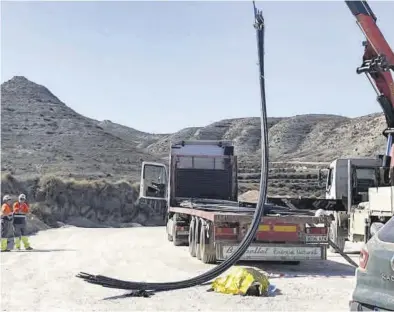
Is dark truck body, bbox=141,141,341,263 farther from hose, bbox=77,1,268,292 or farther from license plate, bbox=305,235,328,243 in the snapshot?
hose, bbox=77,1,268,292

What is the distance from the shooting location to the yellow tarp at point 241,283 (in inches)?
378

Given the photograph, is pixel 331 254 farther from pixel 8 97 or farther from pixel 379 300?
pixel 8 97

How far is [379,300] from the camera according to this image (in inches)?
230

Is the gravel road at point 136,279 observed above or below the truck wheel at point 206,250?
below

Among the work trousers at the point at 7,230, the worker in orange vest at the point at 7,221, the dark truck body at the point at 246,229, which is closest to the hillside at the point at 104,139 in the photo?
the work trousers at the point at 7,230

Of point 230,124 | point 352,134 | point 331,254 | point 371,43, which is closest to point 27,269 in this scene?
point 331,254

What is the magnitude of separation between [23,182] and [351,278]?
27.4 m

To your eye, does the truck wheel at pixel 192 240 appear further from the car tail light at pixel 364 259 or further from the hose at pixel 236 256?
the car tail light at pixel 364 259

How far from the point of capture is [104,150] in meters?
66.8

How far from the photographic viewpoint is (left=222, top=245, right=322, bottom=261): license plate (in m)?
12.5

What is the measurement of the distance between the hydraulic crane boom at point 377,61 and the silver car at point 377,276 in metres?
11.4

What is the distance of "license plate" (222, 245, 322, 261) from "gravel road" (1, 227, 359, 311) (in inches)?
13.0

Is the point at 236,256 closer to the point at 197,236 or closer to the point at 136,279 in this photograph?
the point at 136,279

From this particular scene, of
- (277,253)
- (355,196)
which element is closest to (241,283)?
(277,253)
